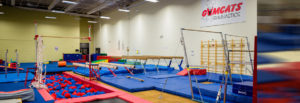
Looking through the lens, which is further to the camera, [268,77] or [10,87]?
[10,87]

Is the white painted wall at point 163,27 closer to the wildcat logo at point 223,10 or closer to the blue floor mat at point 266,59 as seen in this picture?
the wildcat logo at point 223,10

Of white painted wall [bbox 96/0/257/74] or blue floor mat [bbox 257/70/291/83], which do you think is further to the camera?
white painted wall [bbox 96/0/257/74]

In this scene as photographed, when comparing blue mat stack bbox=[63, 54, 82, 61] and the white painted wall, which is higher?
the white painted wall

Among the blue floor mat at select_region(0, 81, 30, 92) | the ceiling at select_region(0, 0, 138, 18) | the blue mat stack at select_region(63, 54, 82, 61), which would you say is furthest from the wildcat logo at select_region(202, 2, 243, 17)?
the blue mat stack at select_region(63, 54, 82, 61)

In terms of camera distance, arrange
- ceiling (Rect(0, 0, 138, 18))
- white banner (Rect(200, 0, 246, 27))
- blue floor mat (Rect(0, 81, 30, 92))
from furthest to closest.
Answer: ceiling (Rect(0, 0, 138, 18)), white banner (Rect(200, 0, 246, 27)), blue floor mat (Rect(0, 81, 30, 92))

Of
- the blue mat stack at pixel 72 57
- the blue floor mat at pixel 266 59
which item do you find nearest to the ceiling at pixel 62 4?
the blue mat stack at pixel 72 57

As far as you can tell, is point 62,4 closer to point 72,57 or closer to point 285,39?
point 72,57

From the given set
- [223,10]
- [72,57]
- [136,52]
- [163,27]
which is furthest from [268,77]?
[72,57]

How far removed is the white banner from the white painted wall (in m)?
0.17

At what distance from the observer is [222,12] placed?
713 cm

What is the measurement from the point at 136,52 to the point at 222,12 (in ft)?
21.3

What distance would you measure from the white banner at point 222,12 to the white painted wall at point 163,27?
175 mm

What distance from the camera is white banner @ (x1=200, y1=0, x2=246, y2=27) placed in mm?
6510

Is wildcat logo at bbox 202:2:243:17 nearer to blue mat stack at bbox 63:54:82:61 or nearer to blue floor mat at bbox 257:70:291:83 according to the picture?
blue floor mat at bbox 257:70:291:83
